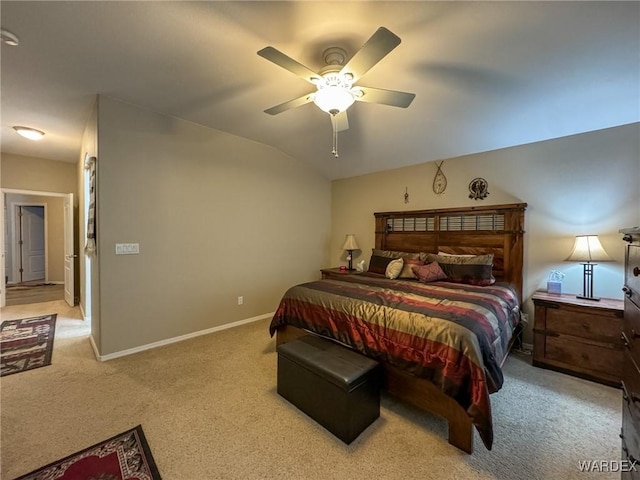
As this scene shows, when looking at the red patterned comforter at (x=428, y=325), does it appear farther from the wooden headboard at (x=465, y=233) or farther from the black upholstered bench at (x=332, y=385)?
the wooden headboard at (x=465, y=233)

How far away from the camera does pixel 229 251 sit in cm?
390

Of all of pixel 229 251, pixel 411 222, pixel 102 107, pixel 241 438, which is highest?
pixel 102 107

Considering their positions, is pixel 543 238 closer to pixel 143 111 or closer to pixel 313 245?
pixel 313 245

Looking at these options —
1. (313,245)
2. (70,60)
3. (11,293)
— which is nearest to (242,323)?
(313,245)

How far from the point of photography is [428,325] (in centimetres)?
188

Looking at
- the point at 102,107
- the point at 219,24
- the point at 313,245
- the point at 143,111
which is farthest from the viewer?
the point at 313,245

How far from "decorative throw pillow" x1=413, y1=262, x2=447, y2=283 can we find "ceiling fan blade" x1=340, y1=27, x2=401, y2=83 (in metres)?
2.36

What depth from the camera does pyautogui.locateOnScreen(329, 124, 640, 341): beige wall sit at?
2.77 meters

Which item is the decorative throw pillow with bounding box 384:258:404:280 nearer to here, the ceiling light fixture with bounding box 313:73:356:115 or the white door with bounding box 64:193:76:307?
the ceiling light fixture with bounding box 313:73:356:115

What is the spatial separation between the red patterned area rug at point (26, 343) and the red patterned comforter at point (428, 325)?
2526 millimetres

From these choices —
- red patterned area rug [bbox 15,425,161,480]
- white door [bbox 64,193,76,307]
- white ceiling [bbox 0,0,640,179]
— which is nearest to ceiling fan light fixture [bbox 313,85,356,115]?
white ceiling [bbox 0,0,640,179]

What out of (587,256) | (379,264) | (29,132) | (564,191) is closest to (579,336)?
(587,256)

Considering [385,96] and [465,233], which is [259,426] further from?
[465,233]

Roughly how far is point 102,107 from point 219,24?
6.00ft
